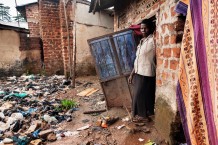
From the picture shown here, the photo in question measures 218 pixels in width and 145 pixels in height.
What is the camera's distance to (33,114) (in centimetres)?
395

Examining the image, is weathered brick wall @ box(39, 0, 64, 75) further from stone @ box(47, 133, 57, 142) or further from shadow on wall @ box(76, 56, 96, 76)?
stone @ box(47, 133, 57, 142)

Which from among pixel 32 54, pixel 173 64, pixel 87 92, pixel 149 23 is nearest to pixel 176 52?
pixel 173 64

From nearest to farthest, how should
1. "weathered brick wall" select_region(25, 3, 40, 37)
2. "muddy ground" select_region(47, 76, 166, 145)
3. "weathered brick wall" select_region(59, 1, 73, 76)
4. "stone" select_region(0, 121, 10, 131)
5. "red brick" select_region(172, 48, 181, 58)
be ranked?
"red brick" select_region(172, 48, 181, 58) < "muddy ground" select_region(47, 76, 166, 145) < "stone" select_region(0, 121, 10, 131) < "weathered brick wall" select_region(59, 1, 73, 76) < "weathered brick wall" select_region(25, 3, 40, 37)

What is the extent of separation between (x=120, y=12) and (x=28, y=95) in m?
3.54

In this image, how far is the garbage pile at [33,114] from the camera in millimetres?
3010

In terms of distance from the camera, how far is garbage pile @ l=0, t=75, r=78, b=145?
9.87ft

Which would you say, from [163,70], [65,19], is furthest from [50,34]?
[163,70]

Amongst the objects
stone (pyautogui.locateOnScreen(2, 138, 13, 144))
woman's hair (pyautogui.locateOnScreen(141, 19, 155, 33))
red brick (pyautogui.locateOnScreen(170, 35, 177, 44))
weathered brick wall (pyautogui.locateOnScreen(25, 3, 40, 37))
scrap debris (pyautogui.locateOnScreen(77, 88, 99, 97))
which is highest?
weathered brick wall (pyautogui.locateOnScreen(25, 3, 40, 37))

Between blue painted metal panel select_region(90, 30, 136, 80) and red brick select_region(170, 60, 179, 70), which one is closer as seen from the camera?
red brick select_region(170, 60, 179, 70)

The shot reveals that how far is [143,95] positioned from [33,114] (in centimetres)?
245

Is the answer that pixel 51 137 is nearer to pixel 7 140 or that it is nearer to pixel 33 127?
pixel 33 127

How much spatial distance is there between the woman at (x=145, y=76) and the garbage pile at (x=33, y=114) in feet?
4.12

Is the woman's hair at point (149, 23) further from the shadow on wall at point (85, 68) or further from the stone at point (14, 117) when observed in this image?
the shadow on wall at point (85, 68)

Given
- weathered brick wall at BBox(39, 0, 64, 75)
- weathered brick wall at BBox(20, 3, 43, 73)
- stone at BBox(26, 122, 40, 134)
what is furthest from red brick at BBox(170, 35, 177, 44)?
weathered brick wall at BBox(20, 3, 43, 73)
